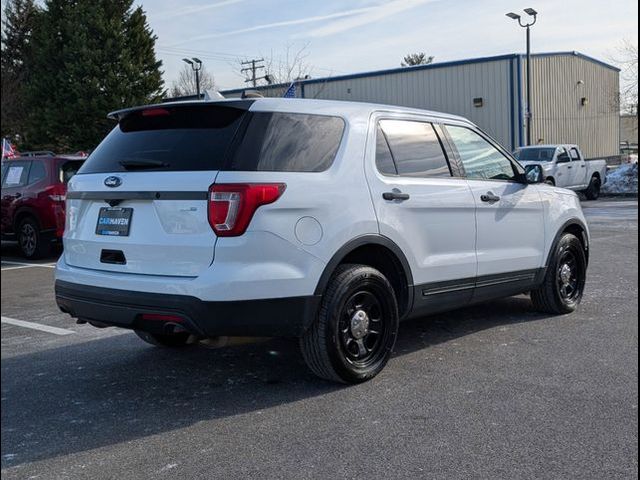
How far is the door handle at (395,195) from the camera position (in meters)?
4.80

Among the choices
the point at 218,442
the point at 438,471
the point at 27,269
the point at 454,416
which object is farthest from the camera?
the point at 27,269

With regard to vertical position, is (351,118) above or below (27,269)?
above

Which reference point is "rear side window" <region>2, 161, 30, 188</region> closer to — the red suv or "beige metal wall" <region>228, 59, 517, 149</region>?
the red suv

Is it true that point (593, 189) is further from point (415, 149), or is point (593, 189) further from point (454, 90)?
point (415, 149)

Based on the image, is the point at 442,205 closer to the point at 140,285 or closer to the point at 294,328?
the point at 294,328

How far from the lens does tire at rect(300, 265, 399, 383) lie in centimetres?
444

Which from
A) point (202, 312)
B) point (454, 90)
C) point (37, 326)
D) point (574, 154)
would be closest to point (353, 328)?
point (202, 312)

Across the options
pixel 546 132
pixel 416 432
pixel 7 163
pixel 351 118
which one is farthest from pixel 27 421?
pixel 546 132

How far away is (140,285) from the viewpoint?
422 cm

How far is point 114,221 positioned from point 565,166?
19.7m

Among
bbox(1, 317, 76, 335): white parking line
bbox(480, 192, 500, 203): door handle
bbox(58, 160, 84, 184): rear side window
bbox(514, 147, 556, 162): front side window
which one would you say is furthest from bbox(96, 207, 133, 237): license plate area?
bbox(514, 147, 556, 162): front side window

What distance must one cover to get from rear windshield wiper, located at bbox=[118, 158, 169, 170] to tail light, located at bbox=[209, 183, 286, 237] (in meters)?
0.48

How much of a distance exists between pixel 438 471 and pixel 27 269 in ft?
30.4

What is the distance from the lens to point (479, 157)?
5.89 m
